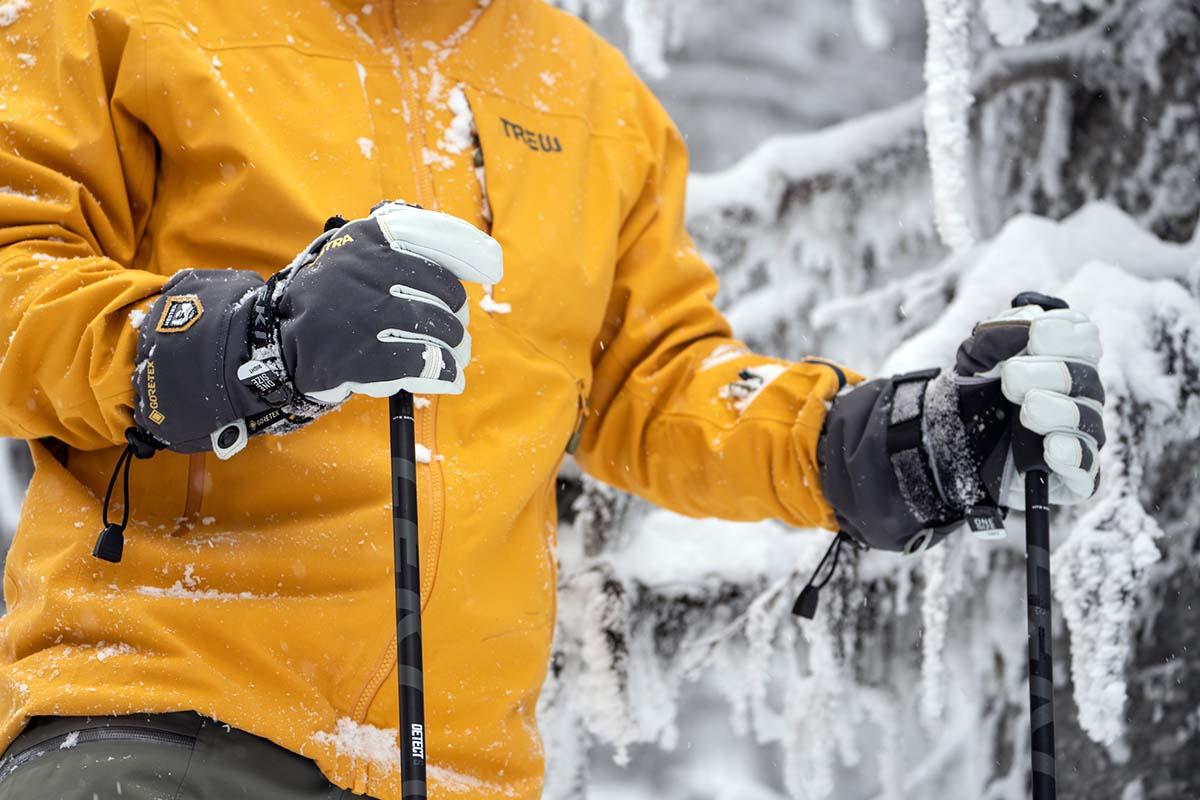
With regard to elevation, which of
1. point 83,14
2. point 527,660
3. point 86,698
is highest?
point 83,14

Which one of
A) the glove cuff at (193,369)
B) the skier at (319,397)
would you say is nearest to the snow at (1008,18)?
the skier at (319,397)

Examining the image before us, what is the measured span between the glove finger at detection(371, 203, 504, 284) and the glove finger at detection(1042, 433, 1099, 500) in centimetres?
87

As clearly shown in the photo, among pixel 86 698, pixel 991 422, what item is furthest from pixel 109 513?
pixel 991 422

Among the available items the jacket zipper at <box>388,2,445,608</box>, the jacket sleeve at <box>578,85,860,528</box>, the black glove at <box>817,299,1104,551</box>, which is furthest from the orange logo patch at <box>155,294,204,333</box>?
the black glove at <box>817,299,1104,551</box>

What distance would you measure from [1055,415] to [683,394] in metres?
0.74

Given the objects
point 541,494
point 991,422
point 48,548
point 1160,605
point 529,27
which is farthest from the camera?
point 1160,605

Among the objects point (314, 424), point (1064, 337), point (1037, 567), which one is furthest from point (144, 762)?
point (1064, 337)

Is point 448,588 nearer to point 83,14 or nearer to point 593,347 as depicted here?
point 593,347

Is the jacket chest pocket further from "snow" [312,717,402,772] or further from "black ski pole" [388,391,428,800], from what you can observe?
"snow" [312,717,402,772]

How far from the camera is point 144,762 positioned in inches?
63.7

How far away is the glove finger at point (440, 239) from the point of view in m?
1.58

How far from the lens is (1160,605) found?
109 inches

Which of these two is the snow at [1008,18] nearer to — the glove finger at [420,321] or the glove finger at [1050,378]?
the glove finger at [1050,378]

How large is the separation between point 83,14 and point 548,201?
79cm
